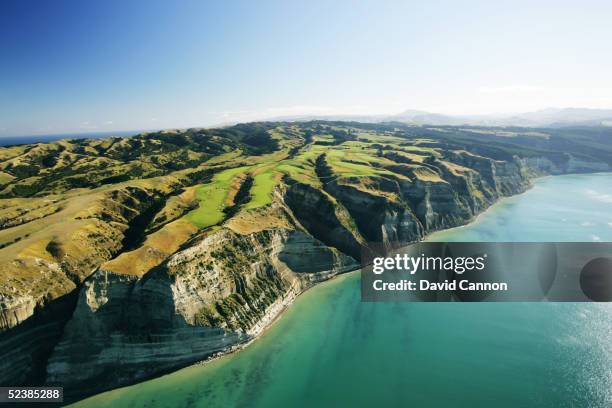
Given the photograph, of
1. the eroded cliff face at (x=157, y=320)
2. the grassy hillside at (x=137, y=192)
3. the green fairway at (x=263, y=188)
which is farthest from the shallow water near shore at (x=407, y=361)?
the green fairway at (x=263, y=188)

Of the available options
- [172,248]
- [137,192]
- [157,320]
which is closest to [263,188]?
[137,192]

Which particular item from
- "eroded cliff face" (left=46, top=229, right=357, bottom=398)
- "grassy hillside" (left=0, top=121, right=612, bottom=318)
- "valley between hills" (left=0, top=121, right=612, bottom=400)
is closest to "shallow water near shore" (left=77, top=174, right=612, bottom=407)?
"eroded cliff face" (left=46, top=229, right=357, bottom=398)

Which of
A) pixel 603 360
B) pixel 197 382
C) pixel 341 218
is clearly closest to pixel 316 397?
pixel 197 382

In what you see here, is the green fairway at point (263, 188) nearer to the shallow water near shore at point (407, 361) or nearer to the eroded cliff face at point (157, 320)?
the eroded cliff face at point (157, 320)

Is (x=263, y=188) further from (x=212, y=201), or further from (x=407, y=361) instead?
(x=407, y=361)

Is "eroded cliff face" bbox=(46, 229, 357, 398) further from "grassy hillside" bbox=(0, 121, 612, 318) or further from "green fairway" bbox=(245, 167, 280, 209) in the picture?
"green fairway" bbox=(245, 167, 280, 209)
